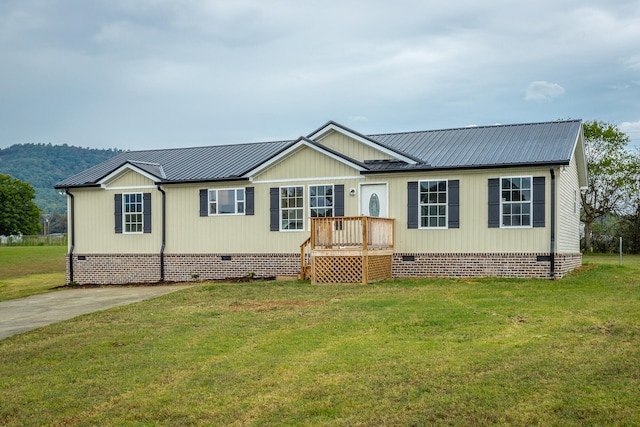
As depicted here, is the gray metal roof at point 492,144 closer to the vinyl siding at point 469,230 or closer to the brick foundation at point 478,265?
the vinyl siding at point 469,230

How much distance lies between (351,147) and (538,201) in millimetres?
5782

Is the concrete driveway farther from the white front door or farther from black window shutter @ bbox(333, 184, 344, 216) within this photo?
the white front door

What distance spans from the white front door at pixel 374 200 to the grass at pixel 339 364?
6.15 metres

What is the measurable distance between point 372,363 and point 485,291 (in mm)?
7773

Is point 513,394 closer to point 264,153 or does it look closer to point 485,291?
point 485,291

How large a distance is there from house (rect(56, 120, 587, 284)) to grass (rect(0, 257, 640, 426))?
4.72 metres

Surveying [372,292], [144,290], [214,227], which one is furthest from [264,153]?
[372,292]

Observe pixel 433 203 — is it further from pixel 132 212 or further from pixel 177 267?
pixel 132 212

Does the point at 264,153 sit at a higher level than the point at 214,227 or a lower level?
higher

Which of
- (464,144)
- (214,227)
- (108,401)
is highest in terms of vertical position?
(464,144)

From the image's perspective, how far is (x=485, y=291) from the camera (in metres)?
15.4

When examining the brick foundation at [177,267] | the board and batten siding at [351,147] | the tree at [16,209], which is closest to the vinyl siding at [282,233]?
the brick foundation at [177,267]

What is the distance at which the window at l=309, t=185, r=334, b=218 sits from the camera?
20.5m

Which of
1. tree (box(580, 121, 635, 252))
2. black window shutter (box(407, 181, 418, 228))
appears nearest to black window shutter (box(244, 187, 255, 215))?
black window shutter (box(407, 181, 418, 228))
